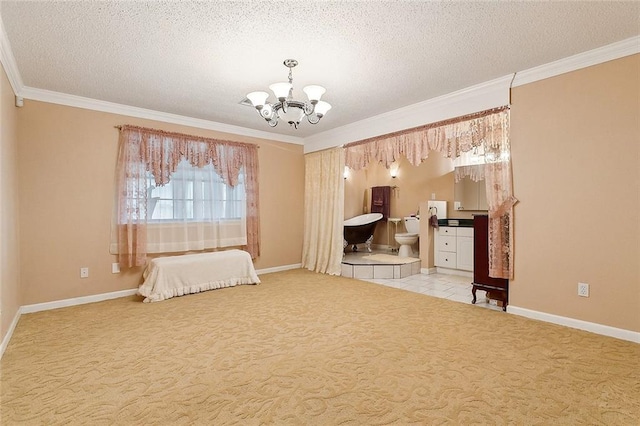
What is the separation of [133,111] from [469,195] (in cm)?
576

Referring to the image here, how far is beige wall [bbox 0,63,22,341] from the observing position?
2.73 metres

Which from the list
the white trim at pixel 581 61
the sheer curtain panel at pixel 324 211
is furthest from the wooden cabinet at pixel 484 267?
the sheer curtain panel at pixel 324 211

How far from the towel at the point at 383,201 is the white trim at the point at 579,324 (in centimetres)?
441

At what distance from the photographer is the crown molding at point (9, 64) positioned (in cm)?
258

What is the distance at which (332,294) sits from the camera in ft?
13.9

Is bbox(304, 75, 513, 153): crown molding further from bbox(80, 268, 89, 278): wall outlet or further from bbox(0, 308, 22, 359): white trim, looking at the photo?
bbox(0, 308, 22, 359): white trim

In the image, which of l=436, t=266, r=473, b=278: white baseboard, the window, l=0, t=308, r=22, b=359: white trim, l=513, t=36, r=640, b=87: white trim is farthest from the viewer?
l=436, t=266, r=473, b=278: white baseboard

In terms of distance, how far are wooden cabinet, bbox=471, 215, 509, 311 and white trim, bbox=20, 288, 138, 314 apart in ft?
14.6

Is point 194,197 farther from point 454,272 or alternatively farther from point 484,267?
point 454,272

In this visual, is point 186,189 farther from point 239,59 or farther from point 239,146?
point 239,59

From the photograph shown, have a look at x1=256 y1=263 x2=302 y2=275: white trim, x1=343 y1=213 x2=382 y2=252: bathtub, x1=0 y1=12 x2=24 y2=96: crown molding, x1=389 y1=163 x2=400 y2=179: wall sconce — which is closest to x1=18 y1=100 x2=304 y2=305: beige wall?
x1=0 y1=12 x2=24 y2=96: crown molding

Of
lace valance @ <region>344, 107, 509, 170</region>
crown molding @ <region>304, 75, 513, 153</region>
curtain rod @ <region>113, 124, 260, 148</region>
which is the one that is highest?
crown molding @ <region>304, 75, 513, 153</region>

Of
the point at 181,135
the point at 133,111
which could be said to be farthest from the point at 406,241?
the point at 133,111

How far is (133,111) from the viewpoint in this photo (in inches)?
172
